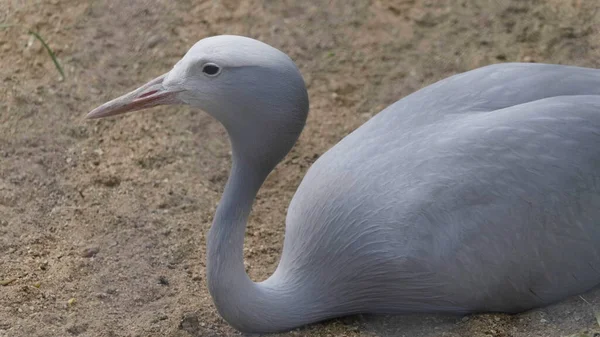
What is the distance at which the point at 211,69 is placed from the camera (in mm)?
3734

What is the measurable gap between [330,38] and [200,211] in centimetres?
166

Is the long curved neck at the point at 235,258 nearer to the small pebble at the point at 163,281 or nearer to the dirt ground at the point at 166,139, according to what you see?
the dirt ground at the point at 166,139

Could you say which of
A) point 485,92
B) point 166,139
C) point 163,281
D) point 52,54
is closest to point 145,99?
point 163,281

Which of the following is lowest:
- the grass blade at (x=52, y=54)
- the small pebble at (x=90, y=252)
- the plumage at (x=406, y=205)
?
the small pebble at (x=90, y=252)

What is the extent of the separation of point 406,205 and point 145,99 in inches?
42.6

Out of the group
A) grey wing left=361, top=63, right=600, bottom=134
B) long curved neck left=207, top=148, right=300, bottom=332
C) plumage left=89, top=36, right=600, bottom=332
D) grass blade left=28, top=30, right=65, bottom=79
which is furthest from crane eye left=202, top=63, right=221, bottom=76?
grass blade left=28, top=30, right=65, bottom=79

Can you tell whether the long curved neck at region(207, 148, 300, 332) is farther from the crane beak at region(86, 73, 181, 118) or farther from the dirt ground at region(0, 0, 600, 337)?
the crane beak at region(86, 73, 181, 118)

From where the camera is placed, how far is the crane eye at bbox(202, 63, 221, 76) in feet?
12.2

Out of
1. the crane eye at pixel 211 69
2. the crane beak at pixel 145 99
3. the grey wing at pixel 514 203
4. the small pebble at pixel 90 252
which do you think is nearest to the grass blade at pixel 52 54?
the small pebble at pixel 90 252

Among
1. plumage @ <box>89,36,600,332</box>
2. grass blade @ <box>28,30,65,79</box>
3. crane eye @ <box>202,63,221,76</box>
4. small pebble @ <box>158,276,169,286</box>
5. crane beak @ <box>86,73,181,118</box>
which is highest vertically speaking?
grass blade @ <box>28,30,65,79</box>

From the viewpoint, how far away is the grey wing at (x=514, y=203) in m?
3.83

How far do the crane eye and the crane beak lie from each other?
0.16 metres

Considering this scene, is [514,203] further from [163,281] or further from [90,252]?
[90,252]

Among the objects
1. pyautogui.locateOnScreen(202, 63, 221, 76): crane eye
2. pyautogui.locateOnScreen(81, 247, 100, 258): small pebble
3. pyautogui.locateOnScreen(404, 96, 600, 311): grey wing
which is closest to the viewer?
pyautogui.locateOnScreen(202, 63, 221, 76): crane eye
